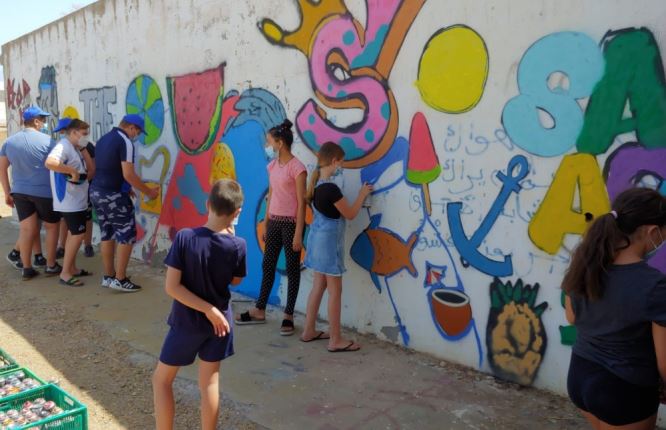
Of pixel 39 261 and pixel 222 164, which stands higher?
pixel 222 164

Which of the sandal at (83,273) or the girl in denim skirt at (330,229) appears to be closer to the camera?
the girl in denim skirt at (330,229)

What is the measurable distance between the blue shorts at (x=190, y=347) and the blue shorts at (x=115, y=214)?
11.6 feet

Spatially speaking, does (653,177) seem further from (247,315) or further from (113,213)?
(113,213)

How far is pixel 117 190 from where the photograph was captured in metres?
6.04

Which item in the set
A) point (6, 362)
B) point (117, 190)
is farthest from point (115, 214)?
point (6, 362)

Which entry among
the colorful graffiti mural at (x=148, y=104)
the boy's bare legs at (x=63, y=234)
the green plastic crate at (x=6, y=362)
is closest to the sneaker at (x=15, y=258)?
the boy's bare legs at (x=63, y=234)

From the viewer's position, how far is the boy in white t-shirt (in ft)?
20.5

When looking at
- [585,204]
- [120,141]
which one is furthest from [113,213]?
[585,204]

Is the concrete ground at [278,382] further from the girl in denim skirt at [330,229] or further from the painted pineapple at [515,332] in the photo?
the girl in denim skirt at [330,229]

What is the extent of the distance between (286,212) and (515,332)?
2042mm

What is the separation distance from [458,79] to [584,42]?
856mm

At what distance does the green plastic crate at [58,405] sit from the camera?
275 centimetres

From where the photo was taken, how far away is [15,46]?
11.0 meters

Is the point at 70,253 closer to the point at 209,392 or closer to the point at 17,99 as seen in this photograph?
the point at 209,392
